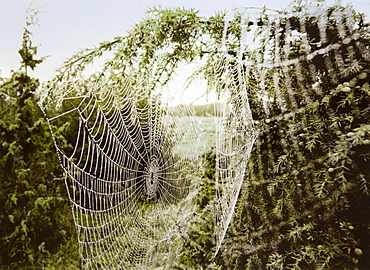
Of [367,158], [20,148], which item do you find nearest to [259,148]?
[367,158]

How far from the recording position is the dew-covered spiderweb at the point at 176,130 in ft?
1.51

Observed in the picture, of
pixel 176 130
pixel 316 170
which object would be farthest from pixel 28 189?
pixel 316 170

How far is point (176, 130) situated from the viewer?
668 millimetres

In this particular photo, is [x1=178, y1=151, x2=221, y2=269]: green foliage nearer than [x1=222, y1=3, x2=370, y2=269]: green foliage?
No

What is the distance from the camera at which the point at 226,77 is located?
0.56 metres

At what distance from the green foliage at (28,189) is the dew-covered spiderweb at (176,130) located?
0.21ft

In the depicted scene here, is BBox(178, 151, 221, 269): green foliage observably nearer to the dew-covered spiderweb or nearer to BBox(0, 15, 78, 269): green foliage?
the dew-covered spiderweb

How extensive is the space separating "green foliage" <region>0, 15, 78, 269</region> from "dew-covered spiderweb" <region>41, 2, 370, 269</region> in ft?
0.21

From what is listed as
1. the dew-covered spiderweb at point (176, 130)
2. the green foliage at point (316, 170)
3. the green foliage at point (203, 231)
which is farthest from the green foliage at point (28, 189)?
the green foliage at point (316, 170)

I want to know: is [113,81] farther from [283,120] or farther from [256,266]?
[256,266]

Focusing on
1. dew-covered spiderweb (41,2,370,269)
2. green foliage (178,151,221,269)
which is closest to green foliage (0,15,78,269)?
dew-covered spiderweb (41,2,370,269)

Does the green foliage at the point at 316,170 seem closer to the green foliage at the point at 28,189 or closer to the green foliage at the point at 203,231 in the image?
the green foliage at the point at 203,231

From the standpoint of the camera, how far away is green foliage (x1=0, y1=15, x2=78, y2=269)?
63 cm

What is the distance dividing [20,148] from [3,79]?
0.16 m
